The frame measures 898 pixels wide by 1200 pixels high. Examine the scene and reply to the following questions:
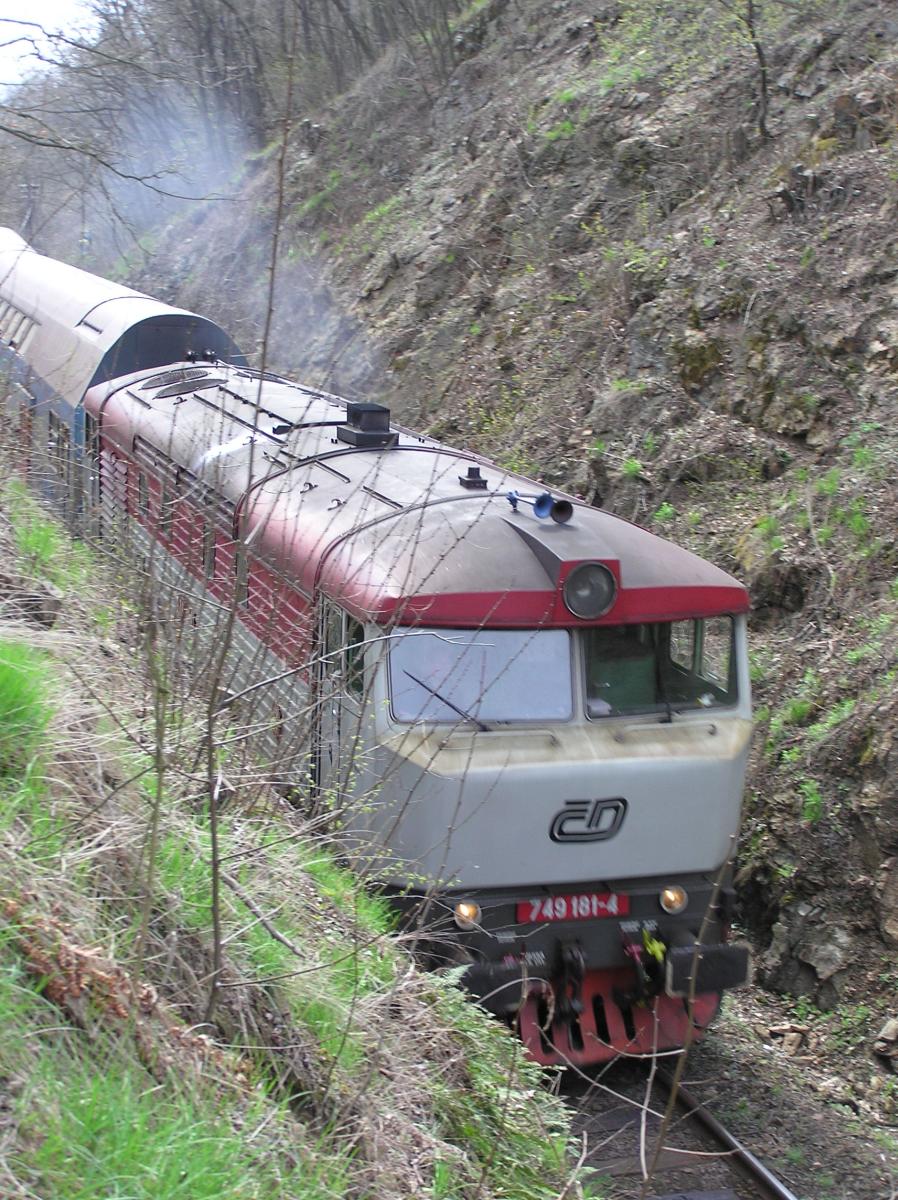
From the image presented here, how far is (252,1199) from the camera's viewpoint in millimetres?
2750

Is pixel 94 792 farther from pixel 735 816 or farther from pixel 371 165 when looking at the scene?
pixel 371 165

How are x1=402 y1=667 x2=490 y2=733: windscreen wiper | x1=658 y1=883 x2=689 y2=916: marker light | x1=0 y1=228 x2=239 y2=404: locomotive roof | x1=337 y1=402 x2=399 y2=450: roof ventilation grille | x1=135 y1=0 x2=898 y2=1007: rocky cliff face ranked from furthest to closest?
1. x1=0 y1=228 x2=239 y2=404: locomotive roof
2. x1=135 y1=0 x2=898 y2=1007: rocky cliff face
3. x1=337 y1=402 x2=399 y2=450: roof ventilation grille
4. x1=658 y1=883 x2=689 y2=916: marker light
5. x1=402 y1=667 x2=490 y2=733: windscreen wiper

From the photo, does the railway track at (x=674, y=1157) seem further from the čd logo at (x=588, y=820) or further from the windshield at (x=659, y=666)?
the windshield at (x=659, y=666)

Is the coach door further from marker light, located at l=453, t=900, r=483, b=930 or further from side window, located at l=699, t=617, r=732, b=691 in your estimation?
side window, located at l=699, t=617, r=732, b=691

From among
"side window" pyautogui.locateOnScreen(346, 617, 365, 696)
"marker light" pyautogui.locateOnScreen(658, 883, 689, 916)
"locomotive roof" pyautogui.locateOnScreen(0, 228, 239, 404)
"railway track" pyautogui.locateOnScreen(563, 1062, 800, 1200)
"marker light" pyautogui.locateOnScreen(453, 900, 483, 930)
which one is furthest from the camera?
"locomotive roof" pyautogui.locateOnScreen(0, 228, 239, 404)

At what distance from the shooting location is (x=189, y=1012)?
3.39m

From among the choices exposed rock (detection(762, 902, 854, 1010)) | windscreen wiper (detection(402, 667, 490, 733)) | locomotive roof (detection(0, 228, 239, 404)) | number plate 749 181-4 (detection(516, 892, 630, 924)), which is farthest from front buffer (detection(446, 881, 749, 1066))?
locomotive roof (detection(0, 228, 239, 404))

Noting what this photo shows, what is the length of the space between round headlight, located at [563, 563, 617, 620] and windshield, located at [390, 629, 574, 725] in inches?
5.7

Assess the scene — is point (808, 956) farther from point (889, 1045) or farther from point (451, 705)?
point (451, 705)

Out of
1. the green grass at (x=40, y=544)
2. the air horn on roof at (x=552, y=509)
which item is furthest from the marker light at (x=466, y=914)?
the green grass at (x=40, y=544)

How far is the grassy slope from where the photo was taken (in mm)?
2758

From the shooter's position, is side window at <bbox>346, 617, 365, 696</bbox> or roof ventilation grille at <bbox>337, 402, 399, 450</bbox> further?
roof ventilation grille at <bbox>337, 402, 399, 450</bbox>

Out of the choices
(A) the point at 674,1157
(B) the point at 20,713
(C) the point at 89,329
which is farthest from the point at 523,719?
(C) the point at 89,329

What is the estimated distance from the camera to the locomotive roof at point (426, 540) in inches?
218
